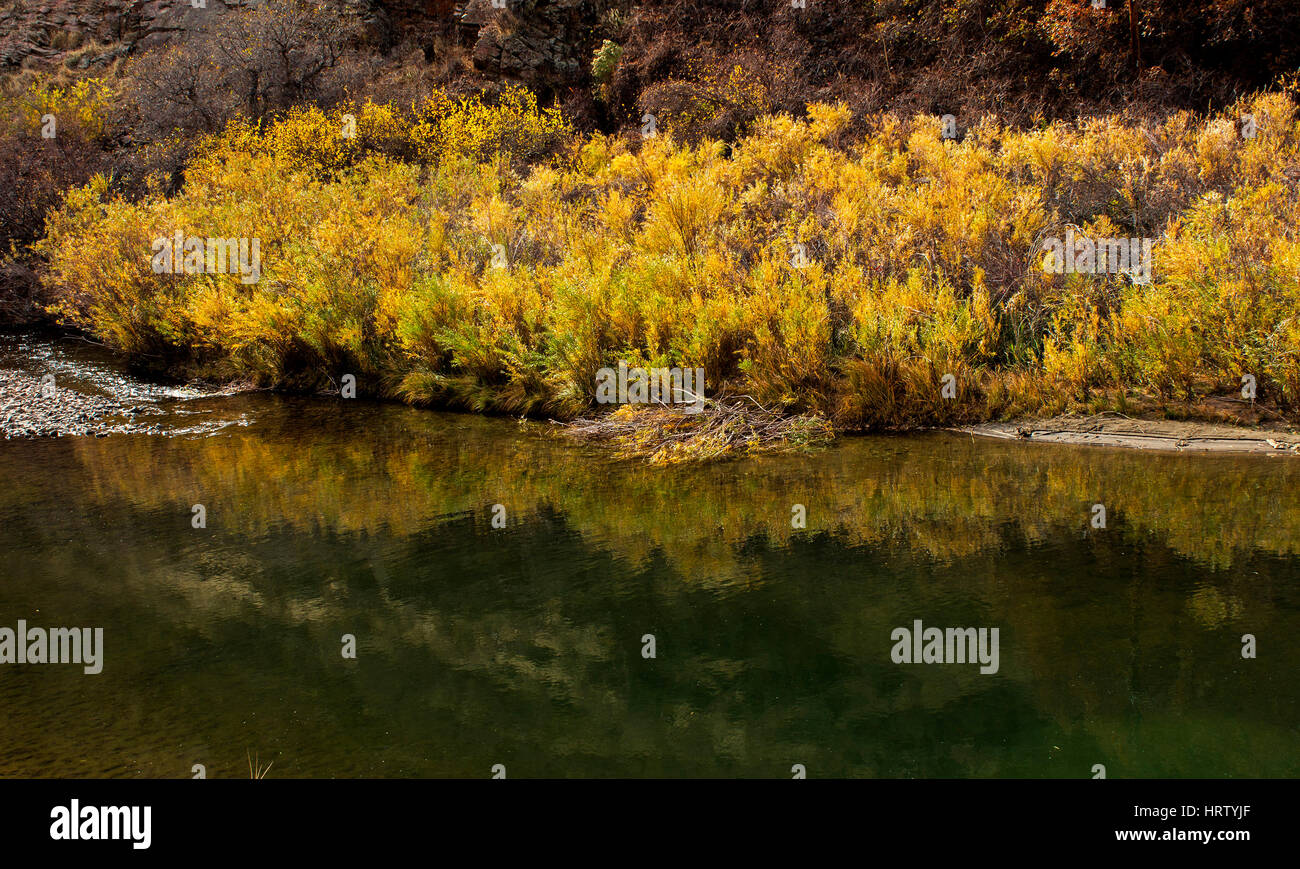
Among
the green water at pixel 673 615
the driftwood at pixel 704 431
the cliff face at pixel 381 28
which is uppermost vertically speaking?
the cliff face at pixel 381 28

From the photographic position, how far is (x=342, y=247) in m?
12.3

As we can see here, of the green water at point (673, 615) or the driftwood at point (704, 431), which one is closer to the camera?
the green water at point (673, 615)

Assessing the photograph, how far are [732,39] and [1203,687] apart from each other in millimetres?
17774

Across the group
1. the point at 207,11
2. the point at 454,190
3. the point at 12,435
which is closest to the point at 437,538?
the point at 12,435

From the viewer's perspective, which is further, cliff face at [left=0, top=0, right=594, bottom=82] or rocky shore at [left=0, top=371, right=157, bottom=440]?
cliff face at [left=0, top=0, right=594, bottom=82]

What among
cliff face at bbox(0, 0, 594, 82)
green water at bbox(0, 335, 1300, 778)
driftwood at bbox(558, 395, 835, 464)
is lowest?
green water at bbox(0, 335, 1300, 778)

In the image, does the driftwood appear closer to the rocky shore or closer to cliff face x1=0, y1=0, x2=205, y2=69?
the rocky shore

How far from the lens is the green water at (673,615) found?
3.68 m

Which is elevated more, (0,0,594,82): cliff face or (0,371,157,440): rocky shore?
(0,0,594,82): cliff face

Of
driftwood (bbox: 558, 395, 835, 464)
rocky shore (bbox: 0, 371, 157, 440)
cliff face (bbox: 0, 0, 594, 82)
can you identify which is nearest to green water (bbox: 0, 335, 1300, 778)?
driftwood (bbox: 558, 395, 835, 464)

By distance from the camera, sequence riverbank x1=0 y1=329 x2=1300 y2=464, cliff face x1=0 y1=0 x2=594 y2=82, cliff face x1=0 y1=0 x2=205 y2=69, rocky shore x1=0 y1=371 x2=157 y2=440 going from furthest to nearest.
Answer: cliff face x1=0 y1=0 x2=205 y2=69 < cliff face x1=0 y1=0 x2=594 y2=82 < rocky shore x1=0 y1=371 x2=157 y2=440 < riverbank x1=0 y1=329 x2=1300 y2=464

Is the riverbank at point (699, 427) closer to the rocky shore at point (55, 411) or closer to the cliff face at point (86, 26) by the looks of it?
the rocky shore at point (55, 411)

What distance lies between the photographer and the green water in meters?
3.68

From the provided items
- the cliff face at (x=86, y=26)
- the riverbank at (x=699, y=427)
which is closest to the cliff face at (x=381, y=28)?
the cliff face at (x=86, y=26)
